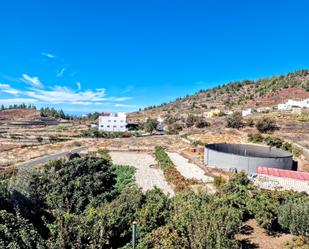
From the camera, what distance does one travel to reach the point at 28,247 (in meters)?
7.45

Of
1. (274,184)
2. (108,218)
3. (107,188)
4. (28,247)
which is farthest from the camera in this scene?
(274,184)

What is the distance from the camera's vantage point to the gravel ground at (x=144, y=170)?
22725 mm

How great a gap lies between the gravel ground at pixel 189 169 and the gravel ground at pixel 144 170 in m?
2.22

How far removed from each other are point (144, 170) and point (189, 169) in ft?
14.4

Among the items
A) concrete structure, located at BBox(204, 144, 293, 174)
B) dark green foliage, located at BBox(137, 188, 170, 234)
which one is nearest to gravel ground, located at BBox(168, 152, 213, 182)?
concrete structure, located at BBox(204, 144, 293, 174)

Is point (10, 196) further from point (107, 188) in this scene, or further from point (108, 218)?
point (107, 188)

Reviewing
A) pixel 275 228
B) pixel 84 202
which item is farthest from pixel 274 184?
pixel 84 202

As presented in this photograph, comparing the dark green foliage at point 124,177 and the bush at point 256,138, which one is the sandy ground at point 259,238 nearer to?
the dark green foliage at point 124,177

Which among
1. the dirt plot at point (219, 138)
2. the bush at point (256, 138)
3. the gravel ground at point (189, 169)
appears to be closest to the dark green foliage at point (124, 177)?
the gravel ground at point (189, 169)

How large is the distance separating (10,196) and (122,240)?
554cm

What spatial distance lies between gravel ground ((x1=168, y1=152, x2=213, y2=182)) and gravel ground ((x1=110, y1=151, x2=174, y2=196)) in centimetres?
222

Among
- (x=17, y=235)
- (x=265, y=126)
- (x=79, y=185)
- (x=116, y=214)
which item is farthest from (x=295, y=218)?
(x=265, y=126)

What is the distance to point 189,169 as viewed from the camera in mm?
29156

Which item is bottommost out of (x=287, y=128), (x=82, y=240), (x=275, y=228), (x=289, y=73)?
(x=275, y=228)
